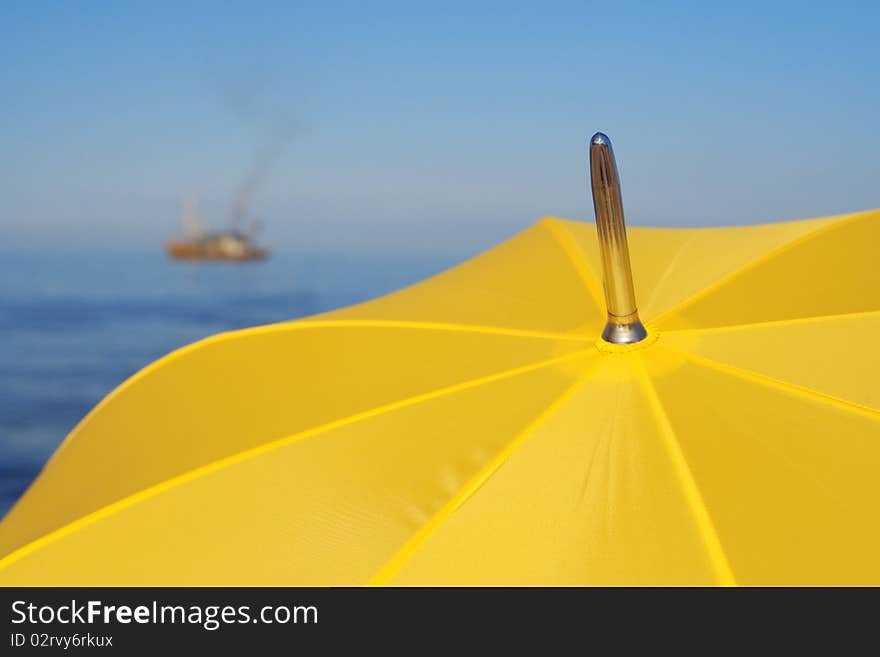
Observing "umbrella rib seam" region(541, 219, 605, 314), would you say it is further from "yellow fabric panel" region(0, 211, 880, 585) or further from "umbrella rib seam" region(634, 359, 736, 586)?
"umbrella rib seam" region(634, 359, 736, 586)

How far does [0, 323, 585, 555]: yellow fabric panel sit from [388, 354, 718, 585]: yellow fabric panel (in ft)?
1.74

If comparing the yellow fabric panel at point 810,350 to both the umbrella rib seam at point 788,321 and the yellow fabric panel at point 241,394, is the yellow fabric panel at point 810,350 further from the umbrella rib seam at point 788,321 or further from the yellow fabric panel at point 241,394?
the yellow fabric panel at point 241,394

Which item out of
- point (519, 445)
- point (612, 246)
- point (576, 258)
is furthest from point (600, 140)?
point (576, 258)

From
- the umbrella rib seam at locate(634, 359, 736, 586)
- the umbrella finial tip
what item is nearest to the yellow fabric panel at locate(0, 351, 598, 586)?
the umbrella rib seam at locate(634, 359, 736, 586)

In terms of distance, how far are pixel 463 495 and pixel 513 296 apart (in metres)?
1.54

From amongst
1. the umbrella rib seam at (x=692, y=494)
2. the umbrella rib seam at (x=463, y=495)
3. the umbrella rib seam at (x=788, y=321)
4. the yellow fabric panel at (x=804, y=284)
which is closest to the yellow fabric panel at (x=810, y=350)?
the umbrella rib seam at (x=788, y=321)

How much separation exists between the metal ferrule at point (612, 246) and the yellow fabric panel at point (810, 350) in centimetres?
17

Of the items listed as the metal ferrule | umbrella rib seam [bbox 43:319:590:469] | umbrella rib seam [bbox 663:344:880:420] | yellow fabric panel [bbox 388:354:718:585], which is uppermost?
umbrella rib seam [bbox 43:319:590:469]

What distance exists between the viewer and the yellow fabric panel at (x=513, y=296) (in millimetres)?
3584

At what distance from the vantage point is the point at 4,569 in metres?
2.87

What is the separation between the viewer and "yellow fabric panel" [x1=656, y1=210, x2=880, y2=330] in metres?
3.38
